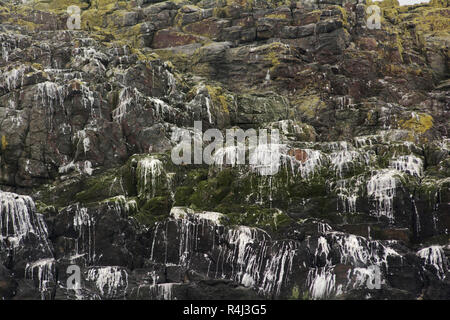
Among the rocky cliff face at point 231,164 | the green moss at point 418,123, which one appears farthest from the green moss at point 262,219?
the green moss at point 418,123

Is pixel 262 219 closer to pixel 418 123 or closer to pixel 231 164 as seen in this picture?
pixel 231 164

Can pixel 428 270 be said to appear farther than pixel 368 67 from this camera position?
No

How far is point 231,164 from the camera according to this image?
1416 inches

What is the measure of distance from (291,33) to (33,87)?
31.5 m

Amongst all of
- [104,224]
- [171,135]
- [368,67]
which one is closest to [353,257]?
[104,224]

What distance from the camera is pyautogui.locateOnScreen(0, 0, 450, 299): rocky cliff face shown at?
28812mm

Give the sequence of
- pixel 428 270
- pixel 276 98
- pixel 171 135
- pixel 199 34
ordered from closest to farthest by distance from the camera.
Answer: pixel 428 270 < pixel 171 135 < pixel 276 98 < pixel 199 34

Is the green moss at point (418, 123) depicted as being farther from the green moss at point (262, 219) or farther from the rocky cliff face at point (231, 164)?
the green moss at point (262, 219)

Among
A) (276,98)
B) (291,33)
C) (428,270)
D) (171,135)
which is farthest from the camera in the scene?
(291,33)

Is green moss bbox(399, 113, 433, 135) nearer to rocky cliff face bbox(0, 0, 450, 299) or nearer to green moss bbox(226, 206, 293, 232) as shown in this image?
rocky cliff face bbox(0, 0, 450, 299)

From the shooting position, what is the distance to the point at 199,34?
66.9m

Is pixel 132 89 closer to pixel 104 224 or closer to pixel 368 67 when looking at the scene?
pixel 104 224

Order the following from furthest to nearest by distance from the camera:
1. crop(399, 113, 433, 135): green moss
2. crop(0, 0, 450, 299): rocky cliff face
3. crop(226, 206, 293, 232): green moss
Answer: crop(399, 113, 433, 135): green moss, crop(226, 206, 293, 232): green moss, crop(0, 0, 450, 299): rocky cliff face

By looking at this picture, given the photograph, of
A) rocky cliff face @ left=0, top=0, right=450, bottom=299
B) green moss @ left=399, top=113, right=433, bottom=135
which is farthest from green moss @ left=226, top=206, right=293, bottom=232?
green moss @ left=399, top=113, right=433, bottom=135
